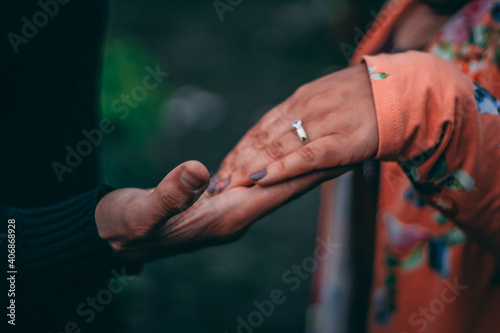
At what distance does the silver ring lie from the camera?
693 millimetres

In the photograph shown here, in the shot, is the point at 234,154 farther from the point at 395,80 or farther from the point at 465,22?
the point at 465,22

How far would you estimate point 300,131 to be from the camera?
70 cm

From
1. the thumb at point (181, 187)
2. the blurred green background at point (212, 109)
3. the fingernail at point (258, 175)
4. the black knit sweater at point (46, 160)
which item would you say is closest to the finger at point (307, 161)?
the fingernail at point (258, 175)

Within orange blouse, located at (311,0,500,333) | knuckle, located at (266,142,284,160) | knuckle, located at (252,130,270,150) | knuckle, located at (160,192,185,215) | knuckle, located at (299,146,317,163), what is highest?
knuckle, located at (160,192,185,215)

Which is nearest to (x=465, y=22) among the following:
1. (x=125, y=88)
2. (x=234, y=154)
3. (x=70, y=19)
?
(x=234, y=154)

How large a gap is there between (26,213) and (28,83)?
213mm

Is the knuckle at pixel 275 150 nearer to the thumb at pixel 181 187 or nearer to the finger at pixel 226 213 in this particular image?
the finger at pixel 226 213

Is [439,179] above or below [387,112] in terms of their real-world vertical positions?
below

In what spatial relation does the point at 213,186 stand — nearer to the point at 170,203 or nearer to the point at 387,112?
the point at 170,203

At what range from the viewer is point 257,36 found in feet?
7.70

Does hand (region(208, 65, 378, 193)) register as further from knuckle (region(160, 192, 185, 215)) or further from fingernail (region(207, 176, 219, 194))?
knuckle (region(160, 192, 185, 215))

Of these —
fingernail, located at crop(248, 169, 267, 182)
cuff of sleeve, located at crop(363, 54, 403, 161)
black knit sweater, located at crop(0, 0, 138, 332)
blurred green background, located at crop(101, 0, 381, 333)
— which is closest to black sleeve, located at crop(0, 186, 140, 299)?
black knit sweater, located at crop(0, 0, 138, 332)

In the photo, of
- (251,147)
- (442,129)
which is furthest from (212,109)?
(442,129)

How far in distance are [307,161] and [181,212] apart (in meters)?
0.21
